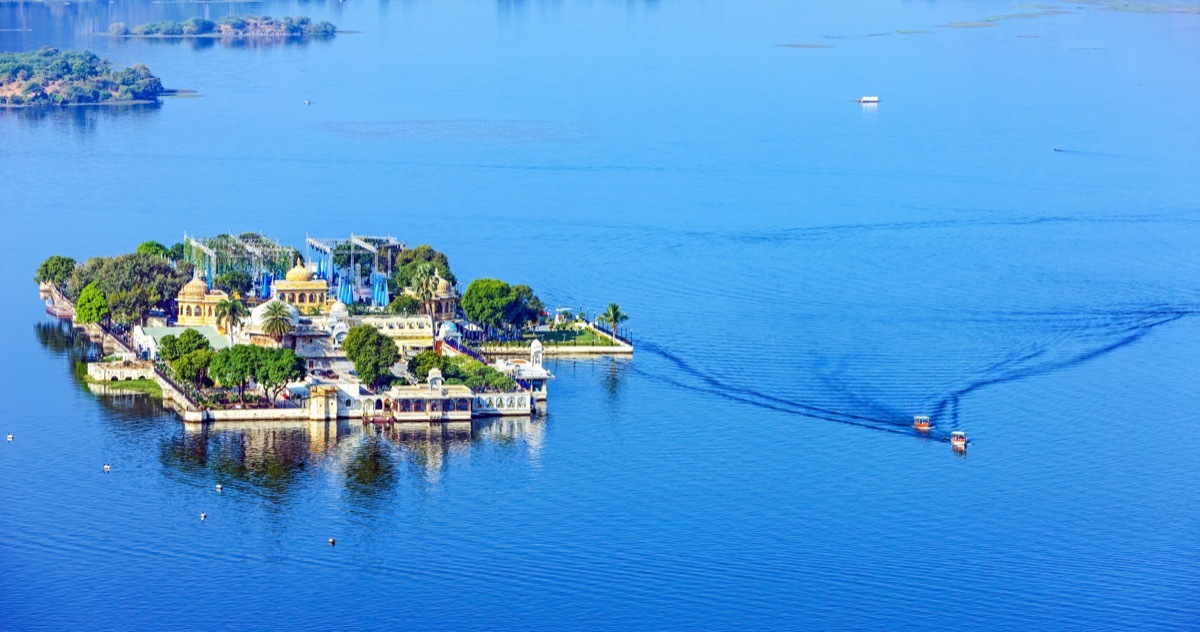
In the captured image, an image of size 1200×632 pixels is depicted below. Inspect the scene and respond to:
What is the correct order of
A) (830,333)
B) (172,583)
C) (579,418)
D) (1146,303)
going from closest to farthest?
(172,583), (579,418), (830,333), (1146,303)

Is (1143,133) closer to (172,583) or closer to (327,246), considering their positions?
(327,246)

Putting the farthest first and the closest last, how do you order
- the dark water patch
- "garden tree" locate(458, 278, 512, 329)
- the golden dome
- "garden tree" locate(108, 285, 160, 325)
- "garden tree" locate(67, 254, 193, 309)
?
the dark water patch, "garden tree" locate(67, 254, 193, 309), the golden dome, "garden tree" locate(458, 278, 512, 329), "garden tree" locate(108, 285, 160, 325)

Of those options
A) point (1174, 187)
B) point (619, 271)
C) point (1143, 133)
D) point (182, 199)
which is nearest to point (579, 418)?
point (619, 271)

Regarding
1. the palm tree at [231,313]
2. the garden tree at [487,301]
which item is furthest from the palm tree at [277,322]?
the garden tree at [487,301]

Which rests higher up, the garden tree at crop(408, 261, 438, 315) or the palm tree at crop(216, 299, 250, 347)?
the garden tree at crop(408, 261, 438, 315)

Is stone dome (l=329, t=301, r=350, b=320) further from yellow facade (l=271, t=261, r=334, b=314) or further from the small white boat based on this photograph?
the small white boat

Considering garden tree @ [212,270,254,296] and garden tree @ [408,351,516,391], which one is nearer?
garden tree @ [408,351,516,391]

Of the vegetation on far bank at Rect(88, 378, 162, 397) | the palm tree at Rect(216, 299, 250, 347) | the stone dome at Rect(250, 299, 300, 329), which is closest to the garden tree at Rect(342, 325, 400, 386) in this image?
the stone dome at Rect(250, 299, 300, 329)

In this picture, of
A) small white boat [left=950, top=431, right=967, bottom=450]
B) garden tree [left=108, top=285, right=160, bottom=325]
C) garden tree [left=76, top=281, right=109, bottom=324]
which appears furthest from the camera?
garden tree [left=76, top=281, right=109, bottom=324]
